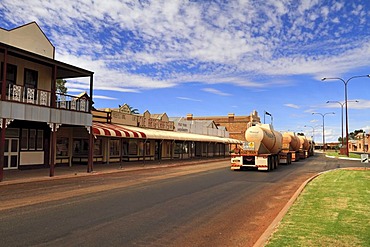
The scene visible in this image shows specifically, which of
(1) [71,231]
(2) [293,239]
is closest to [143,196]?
(1) [71,231]

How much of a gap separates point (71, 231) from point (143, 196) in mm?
5389

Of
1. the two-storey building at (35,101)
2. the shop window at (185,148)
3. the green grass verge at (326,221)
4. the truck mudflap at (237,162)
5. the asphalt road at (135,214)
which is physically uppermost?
the two-storey building at (35,101)

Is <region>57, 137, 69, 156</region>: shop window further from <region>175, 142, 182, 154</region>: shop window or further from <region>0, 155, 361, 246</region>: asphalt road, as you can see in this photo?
<region>175, 142, 182, 154</region>: shop window

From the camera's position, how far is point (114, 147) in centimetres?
3262

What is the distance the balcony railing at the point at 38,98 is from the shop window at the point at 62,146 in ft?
12.3

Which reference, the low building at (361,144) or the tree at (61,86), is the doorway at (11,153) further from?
the low building at (361,144)

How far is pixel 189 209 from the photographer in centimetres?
1084

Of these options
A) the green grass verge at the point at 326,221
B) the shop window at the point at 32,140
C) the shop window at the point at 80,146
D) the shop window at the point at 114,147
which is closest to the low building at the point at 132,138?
the shop window at the point at 114,147

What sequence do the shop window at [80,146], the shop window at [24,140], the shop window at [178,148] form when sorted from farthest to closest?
1. the shop window at [178,148]
2. the shop window at [80,146]
3. the shop window at [24,140]

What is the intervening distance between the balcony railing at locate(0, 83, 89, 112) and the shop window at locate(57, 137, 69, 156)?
374 centimetres

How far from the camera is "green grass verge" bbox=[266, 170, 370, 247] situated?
22.3 ft

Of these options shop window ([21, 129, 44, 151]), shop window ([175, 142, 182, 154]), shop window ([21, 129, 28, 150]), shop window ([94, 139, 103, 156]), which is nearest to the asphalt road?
shop window ([21, 129, 28, 150])

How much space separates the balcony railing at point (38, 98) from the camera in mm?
19141

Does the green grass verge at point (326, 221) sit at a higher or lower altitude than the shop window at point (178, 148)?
lower
